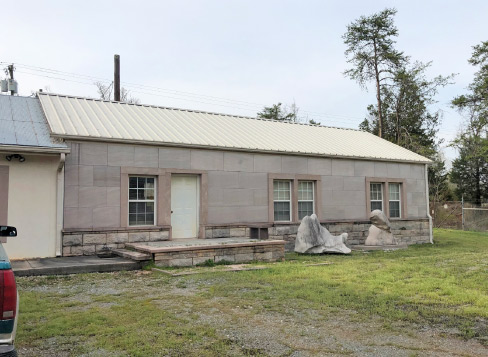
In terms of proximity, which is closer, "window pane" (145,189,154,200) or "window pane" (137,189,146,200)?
"window pane" (137,189,146,200)

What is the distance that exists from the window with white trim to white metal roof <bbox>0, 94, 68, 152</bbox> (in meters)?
11.0

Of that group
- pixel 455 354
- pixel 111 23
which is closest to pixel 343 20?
pixel 111 23

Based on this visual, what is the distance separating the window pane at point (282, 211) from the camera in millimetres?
13953

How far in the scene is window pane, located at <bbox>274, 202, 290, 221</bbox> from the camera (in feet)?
45.8

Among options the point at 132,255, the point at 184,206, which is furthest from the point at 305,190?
the point at 132,255

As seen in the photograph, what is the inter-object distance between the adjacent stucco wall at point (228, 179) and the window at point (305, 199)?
1.09 feet

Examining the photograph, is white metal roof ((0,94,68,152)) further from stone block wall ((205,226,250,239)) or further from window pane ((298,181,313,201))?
window pane ((298,181,313,201))

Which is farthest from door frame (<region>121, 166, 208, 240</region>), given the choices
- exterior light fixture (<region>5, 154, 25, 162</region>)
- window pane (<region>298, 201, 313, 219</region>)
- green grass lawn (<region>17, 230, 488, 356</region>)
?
window pane (<region>298, 201, 313, 219</region>)

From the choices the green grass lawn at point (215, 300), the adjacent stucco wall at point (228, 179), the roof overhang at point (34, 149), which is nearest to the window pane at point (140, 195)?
the adjacent stucco wall at point (228, 179)

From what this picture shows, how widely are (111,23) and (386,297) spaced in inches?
443

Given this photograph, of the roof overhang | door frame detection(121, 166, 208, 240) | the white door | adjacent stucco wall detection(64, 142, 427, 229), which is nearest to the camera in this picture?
the roof overhang

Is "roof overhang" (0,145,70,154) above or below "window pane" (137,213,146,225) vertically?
above

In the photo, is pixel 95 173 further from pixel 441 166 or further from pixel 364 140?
pixel 441 166

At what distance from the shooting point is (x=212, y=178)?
12602 millimetres
